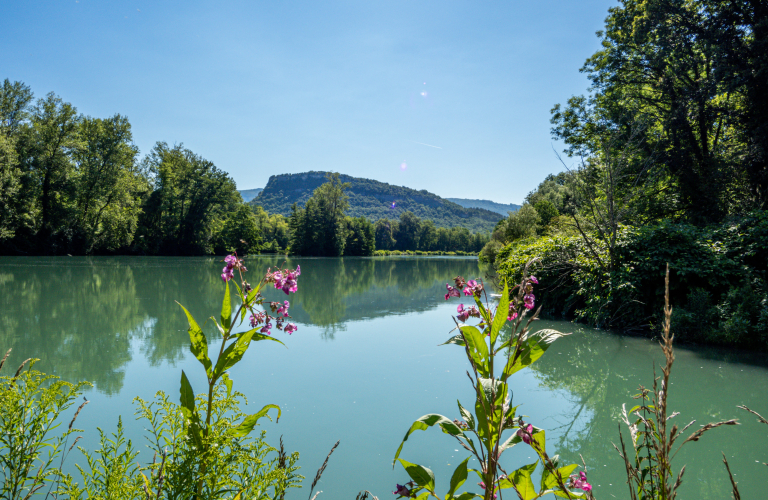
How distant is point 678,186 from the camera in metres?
11.8

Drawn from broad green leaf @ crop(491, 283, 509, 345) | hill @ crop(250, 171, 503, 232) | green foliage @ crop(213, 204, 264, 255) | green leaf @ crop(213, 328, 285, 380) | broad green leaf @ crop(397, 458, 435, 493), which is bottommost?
broad green leaf @ crop(397, 458, 435, 493)

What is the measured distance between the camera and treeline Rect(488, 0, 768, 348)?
7145 mm

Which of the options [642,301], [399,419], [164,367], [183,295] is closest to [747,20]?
[642,301]

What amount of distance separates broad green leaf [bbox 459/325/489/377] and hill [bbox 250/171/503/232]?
13740 cm

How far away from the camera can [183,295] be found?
1180 cm

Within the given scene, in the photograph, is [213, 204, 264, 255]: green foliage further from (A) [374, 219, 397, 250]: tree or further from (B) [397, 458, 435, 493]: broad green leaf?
(B) [397, 458, 435, 493]: broad green leaf

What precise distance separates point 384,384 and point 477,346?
4.01 metres

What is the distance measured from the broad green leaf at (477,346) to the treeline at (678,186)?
7.47 meters

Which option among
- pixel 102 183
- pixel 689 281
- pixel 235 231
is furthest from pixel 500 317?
pixel 235 231

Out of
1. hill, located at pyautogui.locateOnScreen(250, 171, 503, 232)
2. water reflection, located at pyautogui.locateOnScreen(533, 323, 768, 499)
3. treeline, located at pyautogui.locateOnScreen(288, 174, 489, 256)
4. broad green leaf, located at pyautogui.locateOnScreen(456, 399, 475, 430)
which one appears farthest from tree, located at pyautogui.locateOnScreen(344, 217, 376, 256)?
hill, located at pyautogui.locateOnScreen(250, 171, 503, 232)

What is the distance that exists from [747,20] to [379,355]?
1238cm

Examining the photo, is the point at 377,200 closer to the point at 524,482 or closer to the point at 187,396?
the point at 187,396

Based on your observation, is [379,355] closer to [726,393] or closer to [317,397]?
[317,397]

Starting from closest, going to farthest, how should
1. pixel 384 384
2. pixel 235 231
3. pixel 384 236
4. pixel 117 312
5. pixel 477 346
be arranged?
pixel 477 346
pixel 384 384
pixel 117 312
pixel 235 231
pixel 384 236
